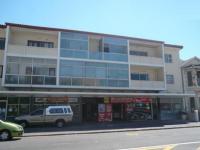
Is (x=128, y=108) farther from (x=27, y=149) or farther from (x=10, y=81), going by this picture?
(x=27, y=149)

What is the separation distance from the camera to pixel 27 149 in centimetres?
1041

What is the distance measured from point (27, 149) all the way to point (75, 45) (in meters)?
17.9

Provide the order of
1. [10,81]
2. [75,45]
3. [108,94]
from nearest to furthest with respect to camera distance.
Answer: [10,81] < [108,94] < [75,45]

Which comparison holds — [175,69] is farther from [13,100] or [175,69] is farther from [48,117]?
[13,100]

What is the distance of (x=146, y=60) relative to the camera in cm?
3044

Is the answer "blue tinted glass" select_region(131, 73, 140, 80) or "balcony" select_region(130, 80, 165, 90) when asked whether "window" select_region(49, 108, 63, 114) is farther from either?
"blue tinted glass" select_region(131, 73, 140, 80)

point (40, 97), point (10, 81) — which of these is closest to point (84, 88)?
point (40, 97)

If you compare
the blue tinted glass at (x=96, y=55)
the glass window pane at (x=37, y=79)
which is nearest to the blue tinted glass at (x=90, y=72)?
the blue tinted glass at (x=96, y=55)

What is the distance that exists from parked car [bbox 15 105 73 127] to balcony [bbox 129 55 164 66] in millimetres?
11319

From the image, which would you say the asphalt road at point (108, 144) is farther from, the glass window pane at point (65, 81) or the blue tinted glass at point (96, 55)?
the blue tinted glass at point (96, 55)

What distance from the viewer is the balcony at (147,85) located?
28781mm

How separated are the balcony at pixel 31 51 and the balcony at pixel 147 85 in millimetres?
9805

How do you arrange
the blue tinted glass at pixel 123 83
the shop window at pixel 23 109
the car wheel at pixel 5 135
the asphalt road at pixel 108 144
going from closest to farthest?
1. the asphalt road at pixel 108 144
2. the car wheel at pixel 5 135
3. the shop window at pixel 23 109
4. the blue tinted glass at pixel 123 83

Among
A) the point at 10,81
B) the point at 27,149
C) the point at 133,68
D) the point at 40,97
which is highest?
the point at 133,68
